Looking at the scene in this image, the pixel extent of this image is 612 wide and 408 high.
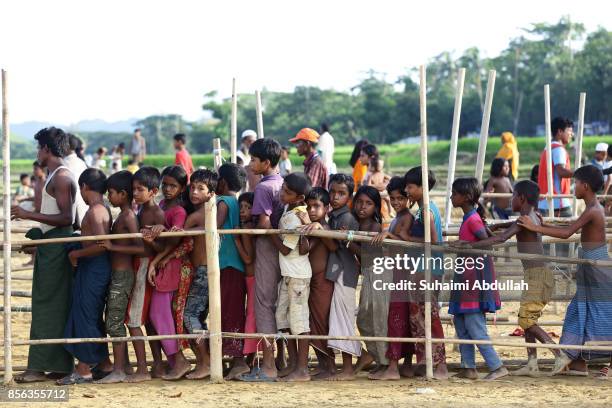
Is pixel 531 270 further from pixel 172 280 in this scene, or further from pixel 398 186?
pixel 172 280

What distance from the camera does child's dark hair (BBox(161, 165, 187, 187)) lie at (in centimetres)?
649

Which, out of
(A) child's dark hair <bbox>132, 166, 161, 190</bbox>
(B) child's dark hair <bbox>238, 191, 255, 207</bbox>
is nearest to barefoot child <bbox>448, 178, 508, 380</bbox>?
(B) child's dark hair <bbox>238, 191, 255, 207</bbox>

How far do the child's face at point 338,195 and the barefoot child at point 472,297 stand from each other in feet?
2.32

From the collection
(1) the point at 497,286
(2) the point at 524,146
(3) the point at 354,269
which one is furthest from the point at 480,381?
(2) the point at 524,146

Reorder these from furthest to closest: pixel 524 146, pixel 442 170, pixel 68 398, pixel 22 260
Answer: pixel 524 146 < pixel 442 170 < pixel 22 260 < pixel 68 398

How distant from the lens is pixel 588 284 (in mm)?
6281

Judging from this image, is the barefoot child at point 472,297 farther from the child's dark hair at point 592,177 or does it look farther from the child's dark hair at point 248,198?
the child's dark hair at point 248,198

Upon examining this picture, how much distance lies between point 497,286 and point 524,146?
42131 millimetres

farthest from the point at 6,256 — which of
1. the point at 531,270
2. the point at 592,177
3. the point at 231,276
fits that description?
the point at 592,177

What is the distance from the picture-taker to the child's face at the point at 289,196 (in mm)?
6332

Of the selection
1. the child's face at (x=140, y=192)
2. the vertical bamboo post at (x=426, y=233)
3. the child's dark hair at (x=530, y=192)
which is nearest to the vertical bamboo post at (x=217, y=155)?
the child's face at (x=140, y=192)

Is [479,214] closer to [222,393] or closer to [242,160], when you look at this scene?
[222,393]

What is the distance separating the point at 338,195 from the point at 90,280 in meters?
1.71

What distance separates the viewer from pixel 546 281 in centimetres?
638
